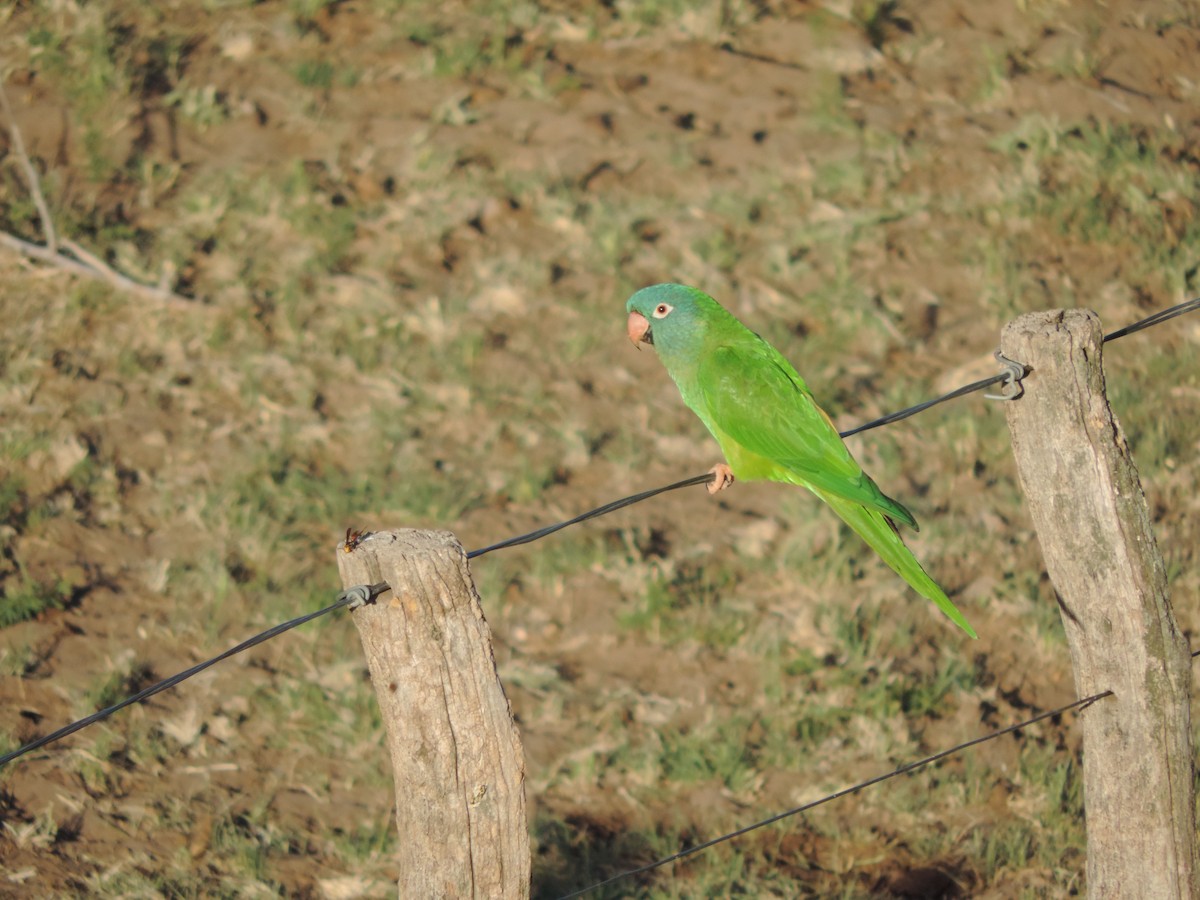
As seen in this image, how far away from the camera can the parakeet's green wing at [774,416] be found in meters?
3.18

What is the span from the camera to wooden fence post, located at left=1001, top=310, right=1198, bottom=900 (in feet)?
8.29

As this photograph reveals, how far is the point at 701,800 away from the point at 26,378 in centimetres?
359

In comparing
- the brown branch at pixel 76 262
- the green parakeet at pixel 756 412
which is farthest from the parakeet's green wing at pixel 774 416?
the brown branch at pixel 76 262

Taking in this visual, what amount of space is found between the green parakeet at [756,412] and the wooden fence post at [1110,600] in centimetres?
36

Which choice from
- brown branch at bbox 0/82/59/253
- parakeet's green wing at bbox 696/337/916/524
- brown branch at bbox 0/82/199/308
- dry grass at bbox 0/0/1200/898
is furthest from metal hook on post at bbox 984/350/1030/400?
brown branch at bbox 0/82/59/253

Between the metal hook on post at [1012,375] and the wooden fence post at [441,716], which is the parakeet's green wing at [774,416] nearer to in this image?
the metal hook on post at [1012,375]

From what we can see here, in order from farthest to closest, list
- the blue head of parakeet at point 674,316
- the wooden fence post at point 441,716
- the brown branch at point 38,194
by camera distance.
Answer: the brown branch at point 38,194 < the blue head of parakeet at point 674,316 < the wooden fence post at point 441,716

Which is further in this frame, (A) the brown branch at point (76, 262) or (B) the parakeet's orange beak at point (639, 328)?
(A) the brown branch at point (76, 262)

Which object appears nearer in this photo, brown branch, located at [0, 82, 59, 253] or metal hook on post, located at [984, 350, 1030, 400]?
metal hook on post, located at [984, 350, 1030, 400]

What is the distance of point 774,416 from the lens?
11.0 feet

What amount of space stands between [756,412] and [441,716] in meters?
1.52

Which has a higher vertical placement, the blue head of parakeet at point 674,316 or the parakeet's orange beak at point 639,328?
the blue head of parakeet at point 674,316

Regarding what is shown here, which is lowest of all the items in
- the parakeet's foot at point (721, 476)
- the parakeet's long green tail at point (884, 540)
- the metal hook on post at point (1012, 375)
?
the parakeet's foot at point (721, 476)

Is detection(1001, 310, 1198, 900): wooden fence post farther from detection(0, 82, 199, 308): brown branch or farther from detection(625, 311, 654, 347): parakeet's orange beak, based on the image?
detection(0, 82, 199, 308): brown branch
